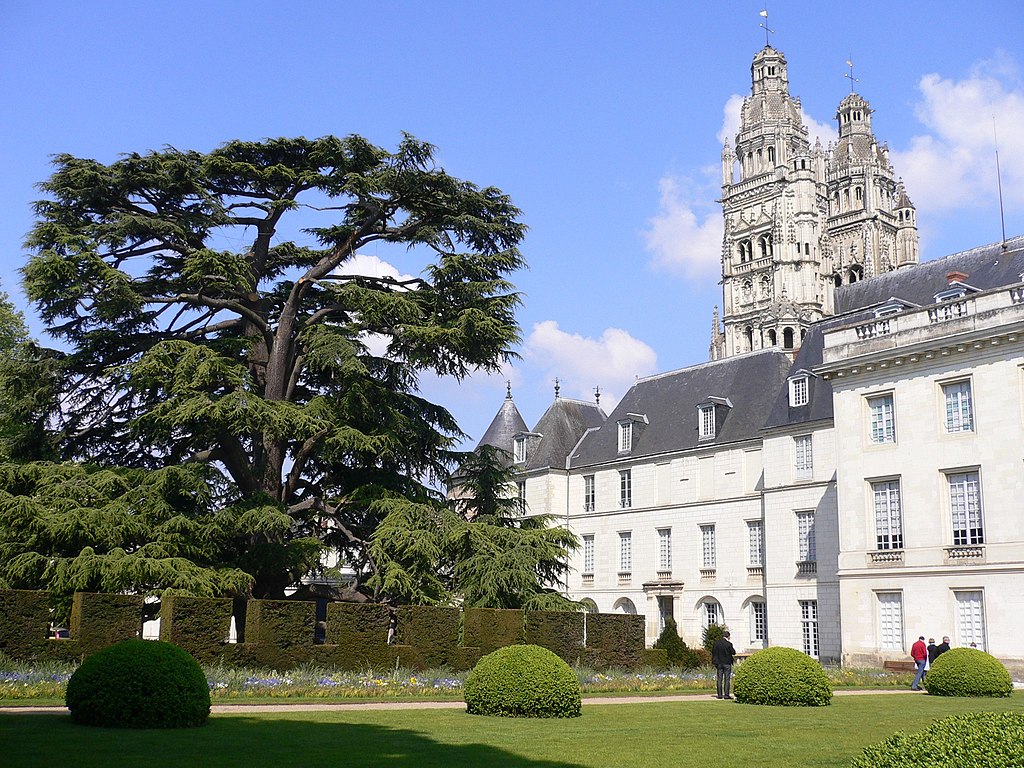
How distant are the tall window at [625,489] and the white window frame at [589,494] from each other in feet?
5.42

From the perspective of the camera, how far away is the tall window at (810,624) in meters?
36.4

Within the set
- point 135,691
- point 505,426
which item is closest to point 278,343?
point 135,691

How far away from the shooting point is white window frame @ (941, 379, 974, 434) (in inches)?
1064

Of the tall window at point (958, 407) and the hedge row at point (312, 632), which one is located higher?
the tall window at point (958, 407)

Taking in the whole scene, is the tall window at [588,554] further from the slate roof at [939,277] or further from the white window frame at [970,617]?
the white window frame at [970,617]

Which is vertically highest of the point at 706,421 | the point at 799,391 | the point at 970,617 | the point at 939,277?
the point at 939,277

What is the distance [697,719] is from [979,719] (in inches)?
323

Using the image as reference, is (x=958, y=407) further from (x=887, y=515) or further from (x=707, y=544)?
(x=707, y=544)

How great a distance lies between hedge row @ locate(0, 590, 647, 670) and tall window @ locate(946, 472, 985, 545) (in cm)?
958

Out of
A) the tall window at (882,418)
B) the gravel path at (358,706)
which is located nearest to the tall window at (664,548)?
the tall window at (882,418)

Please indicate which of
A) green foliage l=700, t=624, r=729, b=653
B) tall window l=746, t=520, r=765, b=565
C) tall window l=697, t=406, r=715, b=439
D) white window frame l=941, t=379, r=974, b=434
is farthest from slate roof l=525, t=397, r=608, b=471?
white window frame l=941, t=379, r=974, b=434

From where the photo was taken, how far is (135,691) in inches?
478

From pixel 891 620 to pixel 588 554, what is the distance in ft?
68.5

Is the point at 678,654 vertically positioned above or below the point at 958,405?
below
